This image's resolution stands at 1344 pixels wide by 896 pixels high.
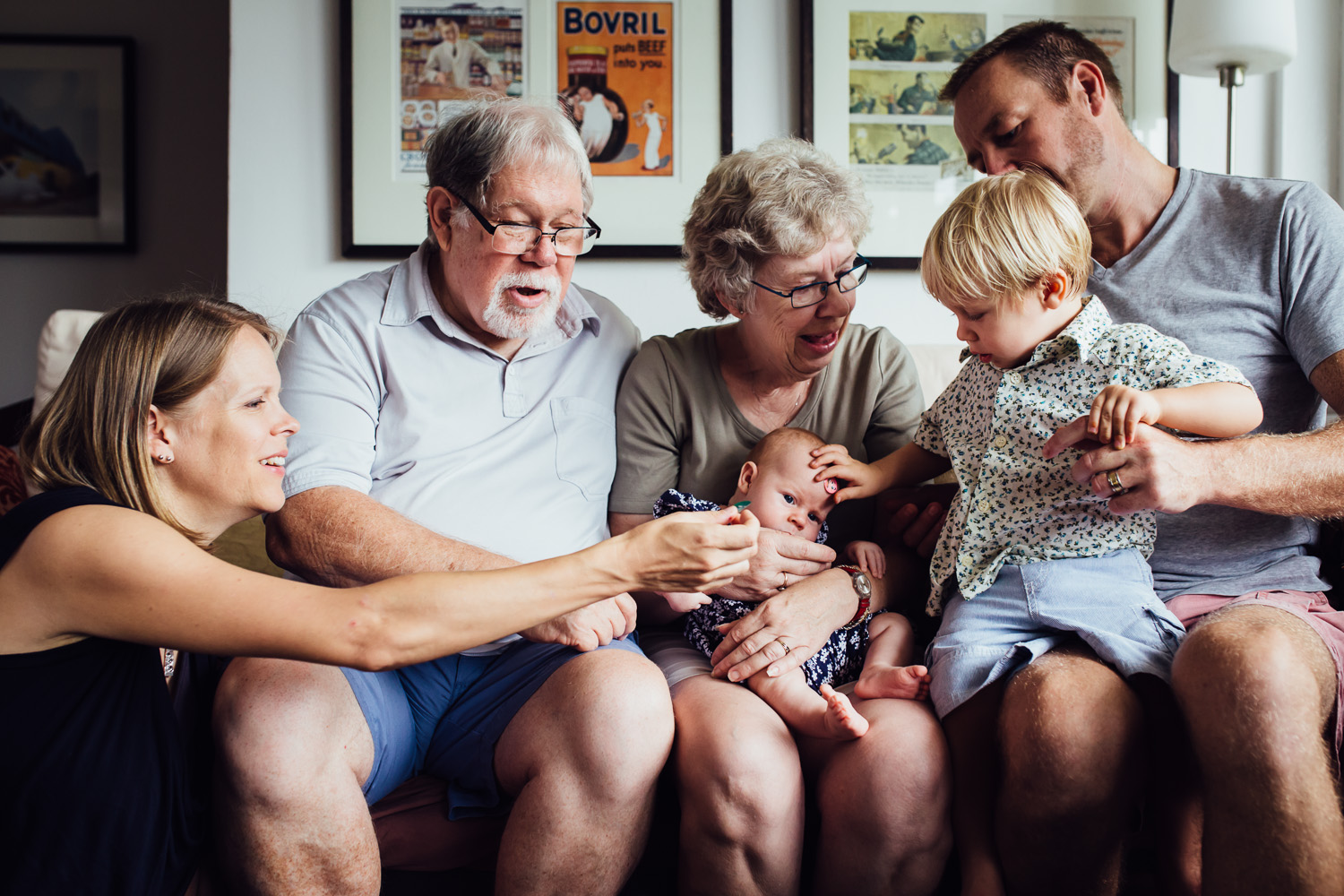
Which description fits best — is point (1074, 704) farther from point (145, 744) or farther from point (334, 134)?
point (334, 134)

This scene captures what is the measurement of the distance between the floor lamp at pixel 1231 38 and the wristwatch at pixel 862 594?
1800mm

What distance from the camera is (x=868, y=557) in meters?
1.68

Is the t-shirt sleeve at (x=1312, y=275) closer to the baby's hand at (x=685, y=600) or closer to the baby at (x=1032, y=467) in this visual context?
the baby at (x=1032, y=467)

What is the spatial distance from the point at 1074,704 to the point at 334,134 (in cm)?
230

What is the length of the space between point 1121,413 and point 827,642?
0.62m

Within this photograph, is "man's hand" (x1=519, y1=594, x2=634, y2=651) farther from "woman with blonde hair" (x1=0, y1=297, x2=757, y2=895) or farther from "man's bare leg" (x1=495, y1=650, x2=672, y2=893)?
"woman with blonde hair" (x1=0, y1=297, x2=757, y2=895)

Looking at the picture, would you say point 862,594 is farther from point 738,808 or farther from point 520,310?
point 520,310

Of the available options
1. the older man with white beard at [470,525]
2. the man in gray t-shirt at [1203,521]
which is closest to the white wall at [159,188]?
the older man with white beard at [470,525]

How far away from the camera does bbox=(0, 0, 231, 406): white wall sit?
388 cm

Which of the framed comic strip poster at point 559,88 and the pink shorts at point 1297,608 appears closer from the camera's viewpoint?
the pink shorts at point 1297,608

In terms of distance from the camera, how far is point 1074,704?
1229 millimetres

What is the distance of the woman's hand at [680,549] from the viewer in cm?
114

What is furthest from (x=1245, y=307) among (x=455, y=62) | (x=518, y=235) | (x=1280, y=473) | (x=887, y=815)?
(x=455, y=62)

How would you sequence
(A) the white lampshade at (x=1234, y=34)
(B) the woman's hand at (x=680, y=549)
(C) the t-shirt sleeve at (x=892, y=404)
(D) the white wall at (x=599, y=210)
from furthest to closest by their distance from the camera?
(D) the white wall at (x=599, y=210) < (A) the white lampshade at (x=1234, y=34) < (C) the t-shirt sleeve at (x=892, y=404) < (B) the woman's hand at (x=680, y=549)
